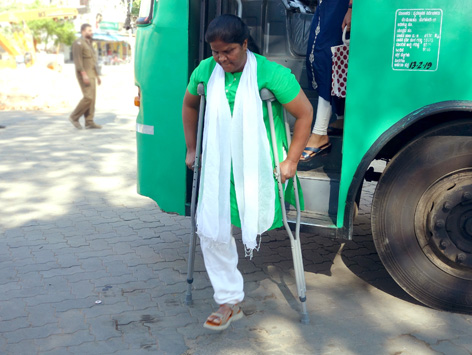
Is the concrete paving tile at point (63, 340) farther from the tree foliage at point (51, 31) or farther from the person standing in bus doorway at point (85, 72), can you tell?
the tree foliage at point (51, 31)

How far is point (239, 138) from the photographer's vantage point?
320cm

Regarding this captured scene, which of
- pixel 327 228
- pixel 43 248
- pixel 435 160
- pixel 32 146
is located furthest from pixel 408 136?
pixel 32 146

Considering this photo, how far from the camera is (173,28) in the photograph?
3.93m

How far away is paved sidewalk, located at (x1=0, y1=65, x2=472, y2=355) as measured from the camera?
10.9 feet

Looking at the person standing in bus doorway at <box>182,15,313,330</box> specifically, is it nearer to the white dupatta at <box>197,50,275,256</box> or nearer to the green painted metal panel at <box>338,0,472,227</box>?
the white dupatta at <box>197,50,275,256</box>

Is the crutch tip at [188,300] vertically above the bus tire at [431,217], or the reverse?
the bus tire at [431,217]

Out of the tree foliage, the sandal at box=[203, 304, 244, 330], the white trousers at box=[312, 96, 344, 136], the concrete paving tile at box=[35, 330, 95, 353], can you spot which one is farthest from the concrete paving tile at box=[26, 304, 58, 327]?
the tree foliage

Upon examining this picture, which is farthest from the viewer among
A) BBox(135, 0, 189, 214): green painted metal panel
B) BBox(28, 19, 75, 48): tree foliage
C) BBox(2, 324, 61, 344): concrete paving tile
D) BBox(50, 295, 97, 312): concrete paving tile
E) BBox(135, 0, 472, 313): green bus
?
BBox(28, 19, 75, 48): tree foliage

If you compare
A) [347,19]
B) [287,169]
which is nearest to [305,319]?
[287,169]

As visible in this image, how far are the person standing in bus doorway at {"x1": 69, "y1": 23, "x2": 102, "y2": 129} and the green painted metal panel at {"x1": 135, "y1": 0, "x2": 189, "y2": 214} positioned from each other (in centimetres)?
736

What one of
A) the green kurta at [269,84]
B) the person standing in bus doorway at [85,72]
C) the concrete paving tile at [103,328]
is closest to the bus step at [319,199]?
the green kurta at [269,84]

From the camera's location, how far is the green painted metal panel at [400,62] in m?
3.20

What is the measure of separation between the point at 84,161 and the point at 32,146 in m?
1.72

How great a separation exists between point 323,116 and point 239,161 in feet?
4.01
